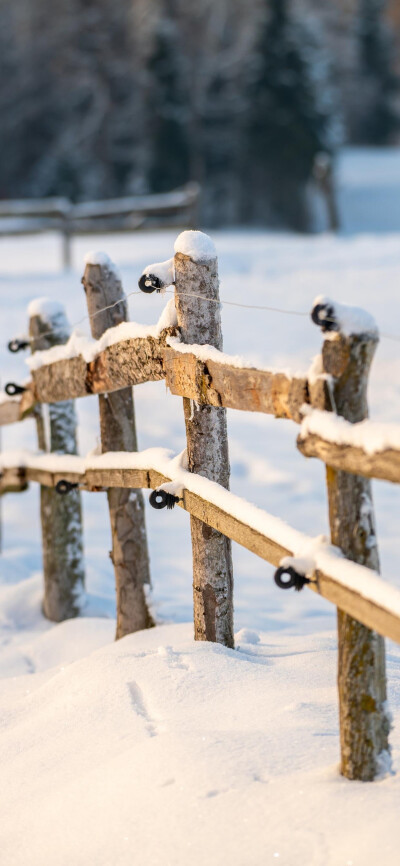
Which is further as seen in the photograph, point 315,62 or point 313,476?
point 315,62

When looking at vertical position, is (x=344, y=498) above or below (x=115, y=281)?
below

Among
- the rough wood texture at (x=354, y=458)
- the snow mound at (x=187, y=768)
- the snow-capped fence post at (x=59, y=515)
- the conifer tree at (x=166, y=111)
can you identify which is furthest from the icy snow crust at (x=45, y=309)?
the conifer tree at (x=166, y=111)

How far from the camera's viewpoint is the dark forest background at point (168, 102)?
106 feet

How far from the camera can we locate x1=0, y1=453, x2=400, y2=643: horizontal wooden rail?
2.20 metres

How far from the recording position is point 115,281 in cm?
412

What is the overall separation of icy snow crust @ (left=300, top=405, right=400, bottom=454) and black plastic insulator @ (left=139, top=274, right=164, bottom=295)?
1.02 m

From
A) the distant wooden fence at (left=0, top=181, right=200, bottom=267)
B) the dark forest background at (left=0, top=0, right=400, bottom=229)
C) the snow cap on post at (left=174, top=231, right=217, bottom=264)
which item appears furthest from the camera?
the dark forest background at (left=0, top=0, right=400, bottom=229)

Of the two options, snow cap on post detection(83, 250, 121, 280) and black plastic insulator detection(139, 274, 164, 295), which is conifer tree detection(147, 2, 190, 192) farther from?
black plastic insulator detection(139, 274, 164, 295)

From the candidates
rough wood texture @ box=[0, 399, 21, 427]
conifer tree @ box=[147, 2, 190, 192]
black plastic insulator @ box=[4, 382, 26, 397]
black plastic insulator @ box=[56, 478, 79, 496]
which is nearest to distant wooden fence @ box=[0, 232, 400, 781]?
black plastic insulator @ box=[56, 478, 79, 496]

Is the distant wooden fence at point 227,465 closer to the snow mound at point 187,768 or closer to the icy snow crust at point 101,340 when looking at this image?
the icy snow crust at point 101,340

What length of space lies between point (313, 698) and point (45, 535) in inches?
92.5

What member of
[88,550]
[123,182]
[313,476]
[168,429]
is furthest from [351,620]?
[123,182]

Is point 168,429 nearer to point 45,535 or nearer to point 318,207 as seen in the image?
point 45,535

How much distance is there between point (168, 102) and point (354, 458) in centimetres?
3378
